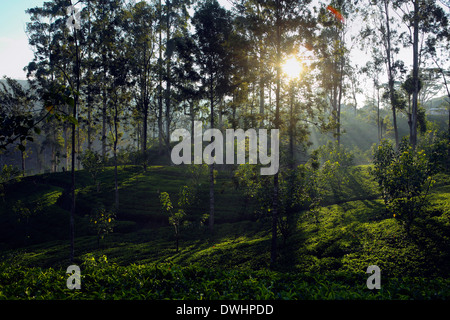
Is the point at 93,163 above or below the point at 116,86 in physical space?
below

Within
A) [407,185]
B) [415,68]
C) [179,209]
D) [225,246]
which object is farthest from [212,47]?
[415,68]

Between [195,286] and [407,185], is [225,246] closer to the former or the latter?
[407,185]

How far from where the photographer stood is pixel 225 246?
1544cm

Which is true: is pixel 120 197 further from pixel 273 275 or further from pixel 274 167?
pixel 273 275

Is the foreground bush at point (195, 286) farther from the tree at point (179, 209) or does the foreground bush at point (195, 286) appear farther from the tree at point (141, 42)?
the tree at point (141, 42)

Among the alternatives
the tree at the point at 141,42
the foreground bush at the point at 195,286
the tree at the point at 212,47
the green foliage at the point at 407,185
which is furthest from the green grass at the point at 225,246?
the tree at the point at 141,42

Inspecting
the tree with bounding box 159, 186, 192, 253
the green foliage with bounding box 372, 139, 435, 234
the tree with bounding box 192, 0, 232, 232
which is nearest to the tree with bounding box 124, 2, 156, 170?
the tree with bounding box 192, 0, 232, 232

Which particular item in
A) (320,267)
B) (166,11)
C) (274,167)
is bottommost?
(320,267)

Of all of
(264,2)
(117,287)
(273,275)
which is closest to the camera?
(117,287)

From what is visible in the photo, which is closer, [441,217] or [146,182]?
[441,217]
